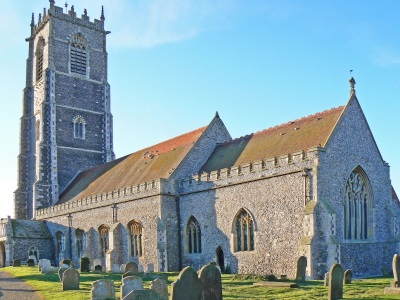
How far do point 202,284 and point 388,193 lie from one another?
1424 cm

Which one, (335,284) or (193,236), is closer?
(335,284)

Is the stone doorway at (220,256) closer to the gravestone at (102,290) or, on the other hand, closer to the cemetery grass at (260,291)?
the cemetery grass at (260,291)

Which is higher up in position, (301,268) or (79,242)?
(79,242)

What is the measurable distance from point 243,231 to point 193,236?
10.7 feet

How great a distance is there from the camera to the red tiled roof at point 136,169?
27.8 meters

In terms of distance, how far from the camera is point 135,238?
27156 mm

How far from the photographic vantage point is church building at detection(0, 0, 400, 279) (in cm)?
2016

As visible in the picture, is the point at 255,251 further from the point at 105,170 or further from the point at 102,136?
the point at 102,136

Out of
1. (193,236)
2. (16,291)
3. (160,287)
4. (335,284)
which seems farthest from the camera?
(193,236)

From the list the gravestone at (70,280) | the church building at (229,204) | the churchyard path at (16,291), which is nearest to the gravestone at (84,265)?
the church building at (229,204)

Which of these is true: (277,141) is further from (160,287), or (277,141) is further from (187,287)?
(187,287)

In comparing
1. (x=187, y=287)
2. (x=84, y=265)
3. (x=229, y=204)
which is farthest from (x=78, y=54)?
(x=187, y=287)

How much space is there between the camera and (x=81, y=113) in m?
41.1

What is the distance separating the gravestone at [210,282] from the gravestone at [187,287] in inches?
21.3
